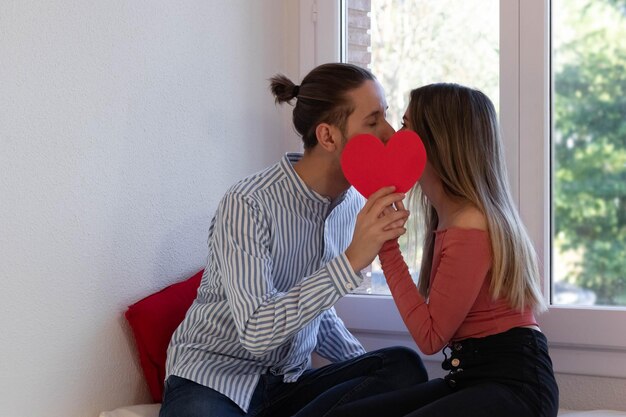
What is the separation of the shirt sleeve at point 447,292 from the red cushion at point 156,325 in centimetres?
52

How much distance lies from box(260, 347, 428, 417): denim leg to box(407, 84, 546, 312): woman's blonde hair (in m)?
0.30

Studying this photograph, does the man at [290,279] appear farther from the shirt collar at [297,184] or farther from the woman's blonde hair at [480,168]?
the woman's blonde hair at [480,168]

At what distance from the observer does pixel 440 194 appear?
1.65m

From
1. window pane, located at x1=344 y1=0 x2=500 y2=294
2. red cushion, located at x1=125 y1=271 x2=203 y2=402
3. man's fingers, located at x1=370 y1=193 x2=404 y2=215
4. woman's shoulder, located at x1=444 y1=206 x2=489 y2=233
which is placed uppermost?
window pane, located at x1=344 y1=0 x2=500 y2=294

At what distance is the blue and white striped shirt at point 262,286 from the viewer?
150 centimetres

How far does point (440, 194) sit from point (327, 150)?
0.86 ft

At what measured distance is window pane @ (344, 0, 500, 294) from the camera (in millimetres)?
2051

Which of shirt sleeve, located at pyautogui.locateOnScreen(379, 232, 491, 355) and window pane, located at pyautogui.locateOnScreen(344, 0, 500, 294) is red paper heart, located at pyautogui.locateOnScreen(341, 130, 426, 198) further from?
window pane, located at pyautogui.locateOnScreen(344, 0, 500, 294)

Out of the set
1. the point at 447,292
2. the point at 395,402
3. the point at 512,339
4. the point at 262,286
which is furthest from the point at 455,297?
the point at 262,286

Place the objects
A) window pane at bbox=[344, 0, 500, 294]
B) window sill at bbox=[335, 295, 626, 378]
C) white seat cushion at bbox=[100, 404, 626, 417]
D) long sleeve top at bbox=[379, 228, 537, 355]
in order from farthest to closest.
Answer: window pane at bbox=[344, 0, 500, 294] → window sill at bbox=[335, 295, 626, 378] → white seat cushion at bbox=[100, 404, 626, 417] → long sleeve top at bbox=[379, 228, 537, 355]

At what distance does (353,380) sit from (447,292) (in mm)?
315

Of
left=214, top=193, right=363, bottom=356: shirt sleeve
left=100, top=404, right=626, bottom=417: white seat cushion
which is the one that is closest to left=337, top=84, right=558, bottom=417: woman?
left=214, top=193, right=363, bottom=356: shirt sleeve

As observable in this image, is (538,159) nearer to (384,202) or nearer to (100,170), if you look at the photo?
(384,202)

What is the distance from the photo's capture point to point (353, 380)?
165cm
